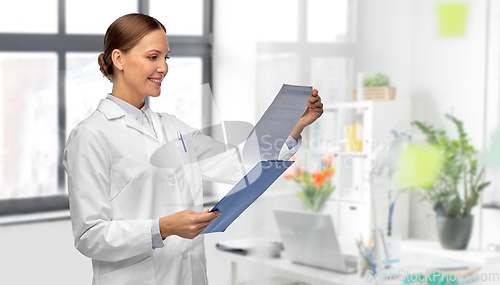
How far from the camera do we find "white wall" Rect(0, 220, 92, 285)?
3.03 m

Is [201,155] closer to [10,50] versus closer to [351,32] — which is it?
[351,32]

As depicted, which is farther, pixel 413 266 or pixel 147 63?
pixel 413 266

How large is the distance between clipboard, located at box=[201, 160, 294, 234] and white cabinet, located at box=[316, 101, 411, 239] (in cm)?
173

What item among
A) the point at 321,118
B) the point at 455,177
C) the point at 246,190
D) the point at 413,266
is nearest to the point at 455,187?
the point at 455,177

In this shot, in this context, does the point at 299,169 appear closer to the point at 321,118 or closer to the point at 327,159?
the point at 327,159

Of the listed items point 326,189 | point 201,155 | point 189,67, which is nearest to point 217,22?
point 189,67

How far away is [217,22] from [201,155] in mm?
2955

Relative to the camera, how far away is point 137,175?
3.63ft

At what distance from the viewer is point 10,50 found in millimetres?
3219

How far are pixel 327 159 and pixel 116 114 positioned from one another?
6.28 ft

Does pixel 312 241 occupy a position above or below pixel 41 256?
above

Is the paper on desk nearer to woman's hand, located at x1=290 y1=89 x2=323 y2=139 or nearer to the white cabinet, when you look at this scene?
woman's hand, located at x1=290 y1=89 x2=323 y2=139

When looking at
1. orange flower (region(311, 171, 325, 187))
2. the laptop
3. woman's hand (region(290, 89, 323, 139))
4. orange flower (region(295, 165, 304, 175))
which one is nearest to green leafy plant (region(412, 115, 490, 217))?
the laptop

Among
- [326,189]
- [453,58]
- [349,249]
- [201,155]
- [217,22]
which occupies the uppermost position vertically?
[217,22]
